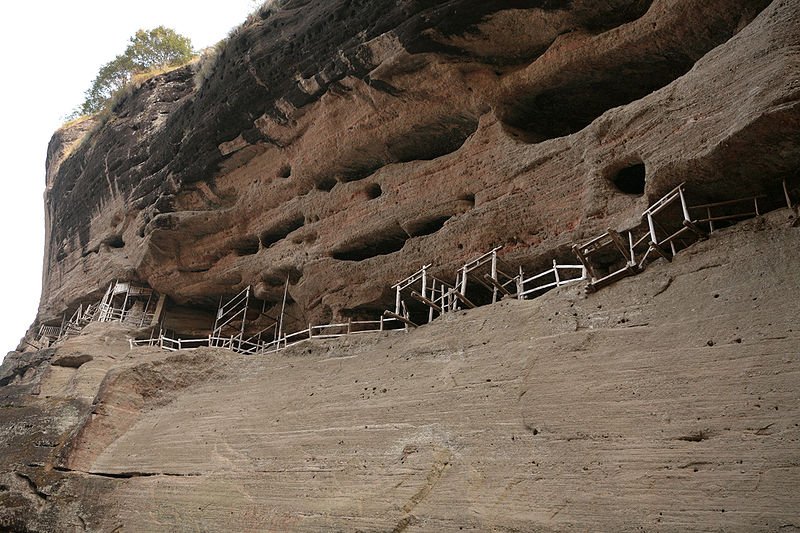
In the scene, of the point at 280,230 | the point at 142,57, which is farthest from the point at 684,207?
the point at 142,57

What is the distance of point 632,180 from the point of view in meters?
11.2

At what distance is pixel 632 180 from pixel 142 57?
2328cm

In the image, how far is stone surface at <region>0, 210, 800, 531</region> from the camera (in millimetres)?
6133

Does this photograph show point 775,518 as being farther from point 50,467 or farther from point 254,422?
point 50,467

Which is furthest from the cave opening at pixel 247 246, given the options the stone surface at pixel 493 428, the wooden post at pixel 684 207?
the wooden post at pixel 684 207

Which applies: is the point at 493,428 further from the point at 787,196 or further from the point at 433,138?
the point at 433,138

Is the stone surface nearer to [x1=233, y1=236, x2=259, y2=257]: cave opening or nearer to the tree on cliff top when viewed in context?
[x1=233, y1=236, x2=259, y2=257]: cave opening

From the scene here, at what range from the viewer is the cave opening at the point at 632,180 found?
11.0 m

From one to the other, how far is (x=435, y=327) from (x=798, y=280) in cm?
449

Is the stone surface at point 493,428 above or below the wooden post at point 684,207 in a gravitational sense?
below

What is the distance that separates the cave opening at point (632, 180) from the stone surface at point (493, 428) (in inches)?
124

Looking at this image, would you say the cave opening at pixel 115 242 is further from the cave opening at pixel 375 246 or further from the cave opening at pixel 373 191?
the cave opening at pixel 373 191

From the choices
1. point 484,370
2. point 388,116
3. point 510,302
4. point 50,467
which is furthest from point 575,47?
point 50,467

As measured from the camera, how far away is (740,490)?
18.7 feet
